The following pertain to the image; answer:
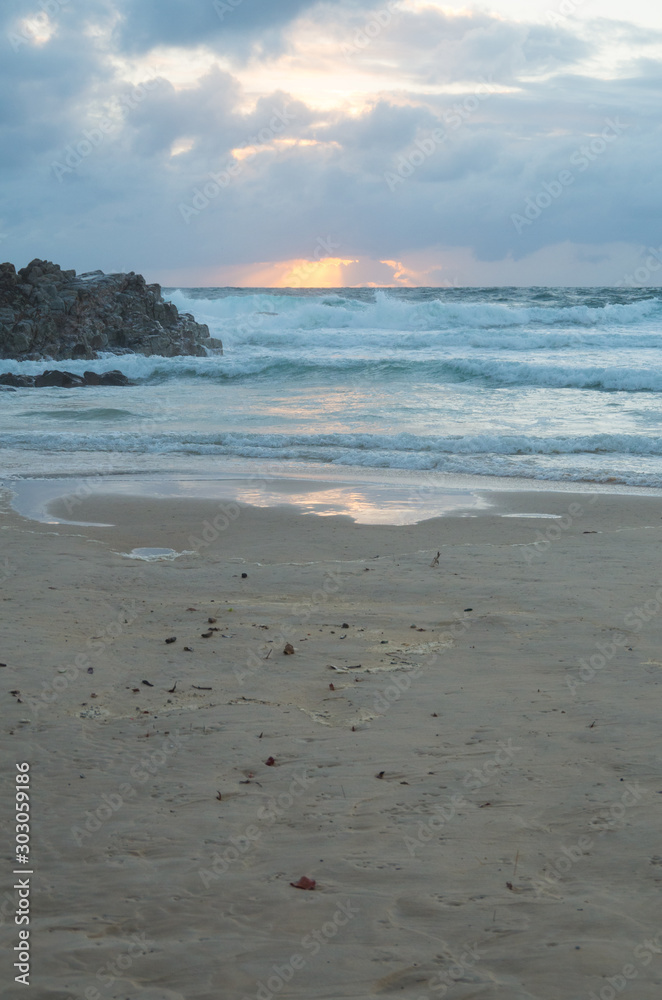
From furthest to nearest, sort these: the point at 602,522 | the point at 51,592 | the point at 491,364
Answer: the point at 491,364 < the point at 602,522 < the point at 51,592

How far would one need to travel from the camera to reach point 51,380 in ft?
86.3

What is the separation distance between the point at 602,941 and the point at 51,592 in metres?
4.66

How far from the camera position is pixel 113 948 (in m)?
2.66

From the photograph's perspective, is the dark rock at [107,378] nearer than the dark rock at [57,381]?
No

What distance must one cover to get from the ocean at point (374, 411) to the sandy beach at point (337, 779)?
6341 mm

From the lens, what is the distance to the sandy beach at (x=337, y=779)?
265 centimetres

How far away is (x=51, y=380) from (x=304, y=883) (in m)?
25.7

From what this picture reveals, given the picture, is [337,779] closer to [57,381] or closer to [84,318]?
[57,381]

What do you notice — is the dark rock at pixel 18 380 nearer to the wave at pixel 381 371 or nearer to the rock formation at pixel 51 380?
the rock formation at pixel 51 380

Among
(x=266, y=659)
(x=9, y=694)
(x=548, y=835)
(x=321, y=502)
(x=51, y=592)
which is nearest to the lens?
(x=548, y=835)

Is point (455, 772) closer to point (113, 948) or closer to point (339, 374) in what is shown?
point (113, 948)

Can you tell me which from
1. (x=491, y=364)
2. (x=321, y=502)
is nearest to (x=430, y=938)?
(x=321, y=502)

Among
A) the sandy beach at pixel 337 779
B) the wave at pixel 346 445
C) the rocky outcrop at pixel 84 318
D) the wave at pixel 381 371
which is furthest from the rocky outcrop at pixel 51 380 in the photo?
the sandy beach at pixel 337 779

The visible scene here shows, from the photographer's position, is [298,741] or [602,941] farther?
[298,741]
